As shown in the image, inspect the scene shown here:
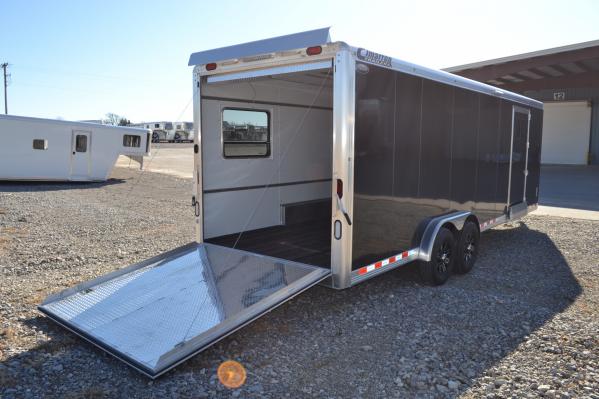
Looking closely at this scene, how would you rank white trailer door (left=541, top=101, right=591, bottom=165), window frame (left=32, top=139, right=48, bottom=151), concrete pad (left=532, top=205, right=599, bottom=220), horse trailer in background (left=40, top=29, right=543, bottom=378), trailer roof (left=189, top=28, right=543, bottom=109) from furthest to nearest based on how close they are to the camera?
white trailer door (left=541, top=101, right=591, bottom=165) → window frame (left=32, top=139, right=48, bottom=151) → concrete pad (left=532, top=205, right=599, bottom=220) → trailer roof (left=189, top=28, right=543, bottom=109) → horse trailer in background (left=40, top=29, right=543, bottom=378)

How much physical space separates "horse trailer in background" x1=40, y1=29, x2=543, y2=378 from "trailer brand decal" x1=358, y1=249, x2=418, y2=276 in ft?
0.05

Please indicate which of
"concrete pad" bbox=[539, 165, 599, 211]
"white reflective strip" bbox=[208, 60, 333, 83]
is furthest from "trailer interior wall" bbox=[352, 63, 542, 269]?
"concrete pad" bbox=[539, 165, 599, 211]

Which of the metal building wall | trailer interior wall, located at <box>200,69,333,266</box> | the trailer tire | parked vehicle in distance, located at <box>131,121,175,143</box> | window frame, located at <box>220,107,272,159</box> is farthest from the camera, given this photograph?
parked vehicle in distance, located at <box>131,121,175,143</box>

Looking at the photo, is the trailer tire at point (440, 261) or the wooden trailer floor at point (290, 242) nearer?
the wooden trailer floor at point (290, 242)

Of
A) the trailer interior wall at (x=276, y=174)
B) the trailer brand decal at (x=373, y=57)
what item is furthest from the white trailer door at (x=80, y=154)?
the trailer brand decal at (x=373, y=57)

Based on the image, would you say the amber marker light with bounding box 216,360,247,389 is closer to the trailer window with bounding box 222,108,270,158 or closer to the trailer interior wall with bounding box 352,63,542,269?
the trailer interior wall with bounding box 352,63,542,269

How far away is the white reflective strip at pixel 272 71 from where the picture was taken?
12.7 feet

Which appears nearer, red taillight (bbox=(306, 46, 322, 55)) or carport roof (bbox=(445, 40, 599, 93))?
red taillight (bbox=(306, 46, 322, 55))

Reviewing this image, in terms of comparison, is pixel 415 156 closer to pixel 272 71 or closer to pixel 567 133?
pixel 272 71

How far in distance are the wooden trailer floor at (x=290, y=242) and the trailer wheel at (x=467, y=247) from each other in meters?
1.43

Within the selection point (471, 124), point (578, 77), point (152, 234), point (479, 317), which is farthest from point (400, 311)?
point (578, 77)

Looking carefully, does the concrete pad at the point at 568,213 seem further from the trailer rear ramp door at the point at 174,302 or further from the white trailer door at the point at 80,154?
the white trailer door at the point at 80,154

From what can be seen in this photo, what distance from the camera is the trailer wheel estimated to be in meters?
5.45

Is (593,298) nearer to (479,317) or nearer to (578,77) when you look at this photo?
(479,317)
